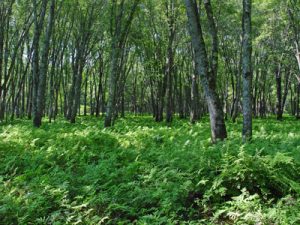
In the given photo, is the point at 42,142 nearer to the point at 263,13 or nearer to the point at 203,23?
the point at 203,23

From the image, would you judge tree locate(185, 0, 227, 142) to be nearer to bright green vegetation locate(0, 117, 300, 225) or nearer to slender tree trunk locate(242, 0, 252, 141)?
slender tree trunk locate(242, 0, 252, 141)

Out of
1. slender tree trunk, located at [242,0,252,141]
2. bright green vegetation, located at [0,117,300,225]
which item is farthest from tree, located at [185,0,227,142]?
bright green vegetation, located at [0,117,300,225]

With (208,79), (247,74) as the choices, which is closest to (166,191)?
(208,79)

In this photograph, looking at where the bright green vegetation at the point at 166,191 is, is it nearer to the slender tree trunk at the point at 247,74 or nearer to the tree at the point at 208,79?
the tree at the point at 208,79

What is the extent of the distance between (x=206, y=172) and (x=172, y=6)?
Result: 1807 centimetres

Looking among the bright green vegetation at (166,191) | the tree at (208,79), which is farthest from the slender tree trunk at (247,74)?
the bright green vegetation at (166,191)

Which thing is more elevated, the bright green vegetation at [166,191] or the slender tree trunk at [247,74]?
the slender tree trunk at [247,74]

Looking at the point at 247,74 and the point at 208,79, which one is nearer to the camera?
the point at 208,79

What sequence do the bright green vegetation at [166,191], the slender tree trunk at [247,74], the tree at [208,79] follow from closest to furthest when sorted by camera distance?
the bright green vegetation at [166,191]
the tree at [208,79]
the slender tree trunk at [247,74]

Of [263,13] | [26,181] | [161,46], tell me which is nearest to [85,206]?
[26,181]

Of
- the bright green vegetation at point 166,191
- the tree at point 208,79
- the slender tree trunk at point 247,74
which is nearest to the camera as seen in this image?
the bright green vegetation at point 166,191

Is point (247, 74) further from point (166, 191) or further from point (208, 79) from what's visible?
point (166, 191)

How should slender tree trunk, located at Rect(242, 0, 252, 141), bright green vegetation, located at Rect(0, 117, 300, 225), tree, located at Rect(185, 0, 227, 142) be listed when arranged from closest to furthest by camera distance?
bright green vegetation, located at Rect(0, 117, 300, 225), tree, located at Rect(185, 0, 227, 142), slender tree trunk, located at Rect(242, 0, 252, 141)

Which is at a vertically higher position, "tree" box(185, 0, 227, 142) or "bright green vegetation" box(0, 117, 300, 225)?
"tree" box(185, 0, 227, 142)
